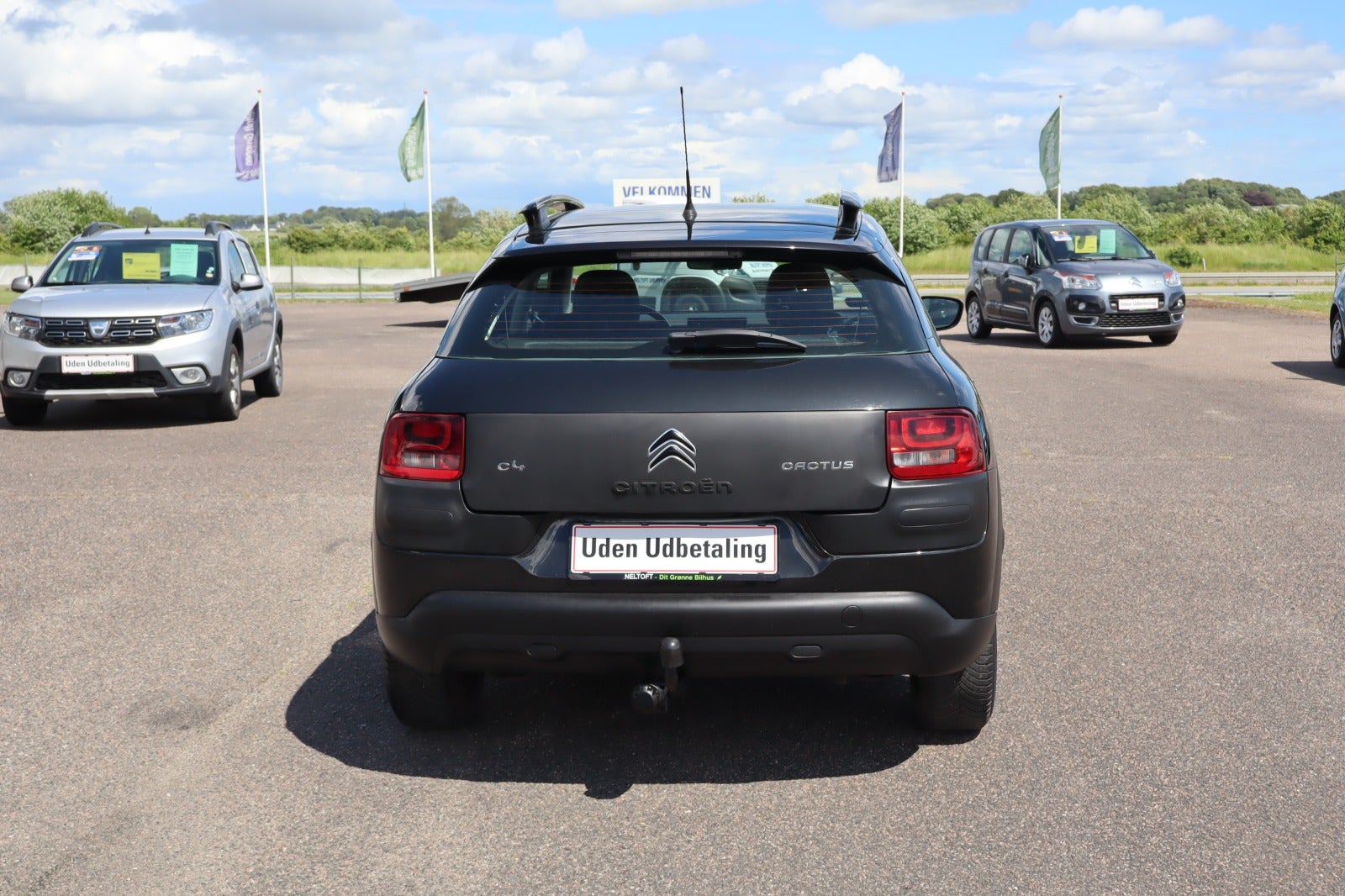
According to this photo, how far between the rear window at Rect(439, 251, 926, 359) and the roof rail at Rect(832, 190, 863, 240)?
0.67ft

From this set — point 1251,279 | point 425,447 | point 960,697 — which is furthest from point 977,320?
point 1251,279

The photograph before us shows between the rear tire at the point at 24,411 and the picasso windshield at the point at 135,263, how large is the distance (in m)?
1.21

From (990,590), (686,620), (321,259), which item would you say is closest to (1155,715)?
(990,590)

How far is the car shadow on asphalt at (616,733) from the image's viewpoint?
13.8 ft

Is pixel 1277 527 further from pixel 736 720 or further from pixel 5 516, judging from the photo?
pixel 5 516

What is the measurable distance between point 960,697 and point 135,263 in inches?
422

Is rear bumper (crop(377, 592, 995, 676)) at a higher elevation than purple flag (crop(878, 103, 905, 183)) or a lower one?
lower

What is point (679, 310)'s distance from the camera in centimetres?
424

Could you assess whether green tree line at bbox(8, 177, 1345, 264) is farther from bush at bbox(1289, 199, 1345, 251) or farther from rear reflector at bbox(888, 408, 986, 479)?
rear reflector at bbox(888, 408, 986, 479)

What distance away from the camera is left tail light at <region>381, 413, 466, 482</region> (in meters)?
3.91

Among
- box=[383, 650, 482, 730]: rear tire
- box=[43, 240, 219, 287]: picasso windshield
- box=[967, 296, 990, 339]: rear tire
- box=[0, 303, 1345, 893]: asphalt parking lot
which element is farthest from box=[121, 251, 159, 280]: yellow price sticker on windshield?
box=[967, 296, 990, 339]: rear tire

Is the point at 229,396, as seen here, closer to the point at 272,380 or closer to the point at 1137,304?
the point at 272,380

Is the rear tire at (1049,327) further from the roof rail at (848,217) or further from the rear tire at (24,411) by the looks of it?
the roof rail at (848,217)

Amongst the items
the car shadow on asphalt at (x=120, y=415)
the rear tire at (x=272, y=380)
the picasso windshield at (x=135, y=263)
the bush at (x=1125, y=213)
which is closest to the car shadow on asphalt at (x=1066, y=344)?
the rear tire at (x=272, y=380)
